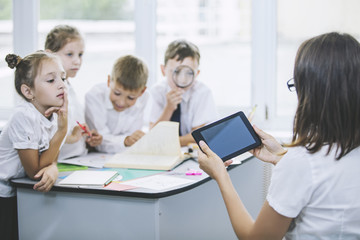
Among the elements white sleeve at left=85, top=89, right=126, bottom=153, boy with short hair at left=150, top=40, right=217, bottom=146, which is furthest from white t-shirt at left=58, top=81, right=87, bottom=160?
boy with short hair at left=150, top=40, right=217, bottom=146

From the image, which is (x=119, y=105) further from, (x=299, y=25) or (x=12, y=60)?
(x=299, y=25)

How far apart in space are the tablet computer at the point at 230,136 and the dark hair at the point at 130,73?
905 millimetres

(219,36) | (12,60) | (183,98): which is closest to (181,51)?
(183,98)

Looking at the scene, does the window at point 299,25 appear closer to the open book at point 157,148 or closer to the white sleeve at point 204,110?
the white sleeve at point 204,110

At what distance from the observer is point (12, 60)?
189 centimetres

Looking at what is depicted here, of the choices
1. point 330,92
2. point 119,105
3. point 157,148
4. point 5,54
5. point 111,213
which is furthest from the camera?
point 5,54

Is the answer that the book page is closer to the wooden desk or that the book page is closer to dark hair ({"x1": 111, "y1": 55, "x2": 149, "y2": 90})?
the wooden desk

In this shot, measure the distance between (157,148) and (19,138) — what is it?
27.7 inches

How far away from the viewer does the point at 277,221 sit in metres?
1.23

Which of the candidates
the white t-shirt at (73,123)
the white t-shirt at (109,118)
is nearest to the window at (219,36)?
the white t-shirt at (109,118)

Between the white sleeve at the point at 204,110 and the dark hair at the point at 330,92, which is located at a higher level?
the dark hair at the point at 330,92

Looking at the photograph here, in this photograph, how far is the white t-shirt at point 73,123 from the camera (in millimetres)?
2307

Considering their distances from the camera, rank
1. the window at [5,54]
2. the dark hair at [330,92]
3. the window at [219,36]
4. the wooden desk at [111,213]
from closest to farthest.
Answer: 1. the dark hair at [330,92]
2. the wooden desk at [111,213]
3. the window at [219,36]
4. the window at [5,54]

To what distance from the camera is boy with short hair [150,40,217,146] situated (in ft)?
8.68
